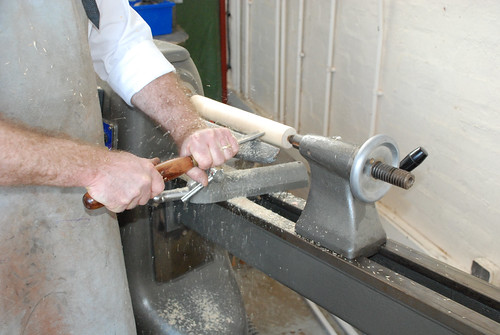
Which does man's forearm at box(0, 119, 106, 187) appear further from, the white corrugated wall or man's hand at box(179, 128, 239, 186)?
the white corrugated wall

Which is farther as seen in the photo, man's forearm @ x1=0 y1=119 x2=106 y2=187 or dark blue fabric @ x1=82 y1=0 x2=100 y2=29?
dark blue fabric @ x1=82 y1=0 x2=100 y2=29

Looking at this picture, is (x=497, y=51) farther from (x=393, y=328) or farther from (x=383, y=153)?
(x=393, y=328)

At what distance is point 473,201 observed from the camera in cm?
174

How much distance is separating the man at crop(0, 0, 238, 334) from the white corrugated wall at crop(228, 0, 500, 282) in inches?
39.8

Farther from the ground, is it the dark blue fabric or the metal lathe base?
the dark blue fabric

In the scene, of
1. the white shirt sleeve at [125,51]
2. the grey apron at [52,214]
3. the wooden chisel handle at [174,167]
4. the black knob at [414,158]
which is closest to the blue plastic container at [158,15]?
the white shirt sleeve at [125,51]

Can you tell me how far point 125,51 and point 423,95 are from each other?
1.21m

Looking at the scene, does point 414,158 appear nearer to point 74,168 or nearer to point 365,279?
point 365,279

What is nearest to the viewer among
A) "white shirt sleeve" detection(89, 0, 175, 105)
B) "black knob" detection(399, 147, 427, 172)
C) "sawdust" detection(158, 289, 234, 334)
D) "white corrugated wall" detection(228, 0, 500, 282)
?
"black knob" detection(399, 147, 427, 172)

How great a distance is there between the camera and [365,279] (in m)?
0.87

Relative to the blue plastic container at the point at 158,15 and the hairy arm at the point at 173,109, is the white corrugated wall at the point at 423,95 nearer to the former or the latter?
the blue plastic container at the point at 158,15

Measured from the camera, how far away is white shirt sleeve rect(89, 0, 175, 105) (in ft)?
3.82

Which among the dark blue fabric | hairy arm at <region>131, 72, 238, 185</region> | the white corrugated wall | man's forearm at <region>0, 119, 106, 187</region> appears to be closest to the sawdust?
hairy arm at <region>131, 72, 238, 185</region>

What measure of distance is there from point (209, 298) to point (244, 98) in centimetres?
253
